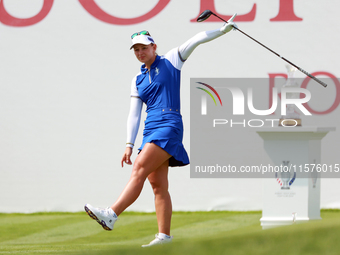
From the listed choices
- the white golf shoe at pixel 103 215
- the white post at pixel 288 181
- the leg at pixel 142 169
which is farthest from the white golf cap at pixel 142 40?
the white post at pixel 288 181

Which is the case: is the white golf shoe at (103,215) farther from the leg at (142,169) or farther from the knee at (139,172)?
the knee at (139,172)

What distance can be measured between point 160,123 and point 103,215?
614mm

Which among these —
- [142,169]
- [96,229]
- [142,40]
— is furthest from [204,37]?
[96,229]

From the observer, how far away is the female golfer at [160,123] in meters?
2.79

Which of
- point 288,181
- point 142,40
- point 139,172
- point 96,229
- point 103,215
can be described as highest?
point 142,40

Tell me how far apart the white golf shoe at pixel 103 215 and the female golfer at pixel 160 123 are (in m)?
0.11

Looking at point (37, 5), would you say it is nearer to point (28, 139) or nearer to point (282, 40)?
point (28, 139)

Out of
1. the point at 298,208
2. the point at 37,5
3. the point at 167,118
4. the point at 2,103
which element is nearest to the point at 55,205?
the point at 2,103

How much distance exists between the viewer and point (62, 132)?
5.71 meters

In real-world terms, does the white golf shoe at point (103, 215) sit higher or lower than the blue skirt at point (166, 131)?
lower

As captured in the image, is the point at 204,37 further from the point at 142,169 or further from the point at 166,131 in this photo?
the point at 142,169

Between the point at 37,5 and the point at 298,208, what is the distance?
3.74 meters

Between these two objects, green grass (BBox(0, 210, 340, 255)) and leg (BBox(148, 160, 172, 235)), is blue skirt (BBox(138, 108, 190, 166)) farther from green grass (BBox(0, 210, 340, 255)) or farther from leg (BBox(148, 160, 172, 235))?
green grass (BBox(0, 210, 340, 255))

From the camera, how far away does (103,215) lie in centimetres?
262
